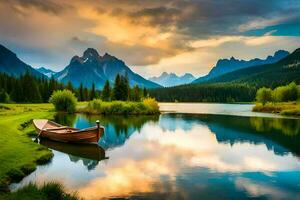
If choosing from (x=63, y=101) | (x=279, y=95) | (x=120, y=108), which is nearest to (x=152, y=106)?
(x=120, y=108)

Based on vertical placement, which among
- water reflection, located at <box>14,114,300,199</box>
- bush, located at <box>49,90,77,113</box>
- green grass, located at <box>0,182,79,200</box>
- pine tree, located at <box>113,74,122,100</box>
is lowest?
water reflection, located at <box>14,114,300,199</box>

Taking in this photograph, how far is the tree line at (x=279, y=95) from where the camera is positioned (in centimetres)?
12938

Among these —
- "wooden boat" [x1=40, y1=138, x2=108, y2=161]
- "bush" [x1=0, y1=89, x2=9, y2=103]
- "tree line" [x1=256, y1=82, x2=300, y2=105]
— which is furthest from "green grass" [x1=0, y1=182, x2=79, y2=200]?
"tree line" [x1=256, y1=82, x2=300, y2=105]

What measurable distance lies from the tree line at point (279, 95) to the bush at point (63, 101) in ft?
232

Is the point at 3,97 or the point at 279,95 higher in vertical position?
the point at 3,97

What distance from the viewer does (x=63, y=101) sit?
322ft

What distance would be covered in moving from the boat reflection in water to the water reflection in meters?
0.61

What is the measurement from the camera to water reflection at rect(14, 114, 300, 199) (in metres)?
20.5

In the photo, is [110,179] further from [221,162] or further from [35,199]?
[221,162]

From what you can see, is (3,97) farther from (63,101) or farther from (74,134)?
(74,134)

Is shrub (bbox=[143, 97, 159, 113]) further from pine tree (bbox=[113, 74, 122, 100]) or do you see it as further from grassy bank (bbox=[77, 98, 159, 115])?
pine tree (bbox=[113, 74, 122, 100])

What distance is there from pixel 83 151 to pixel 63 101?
66.0m

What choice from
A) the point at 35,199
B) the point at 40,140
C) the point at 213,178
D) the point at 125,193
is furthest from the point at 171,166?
the point at 40,140

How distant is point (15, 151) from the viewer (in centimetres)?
2670
